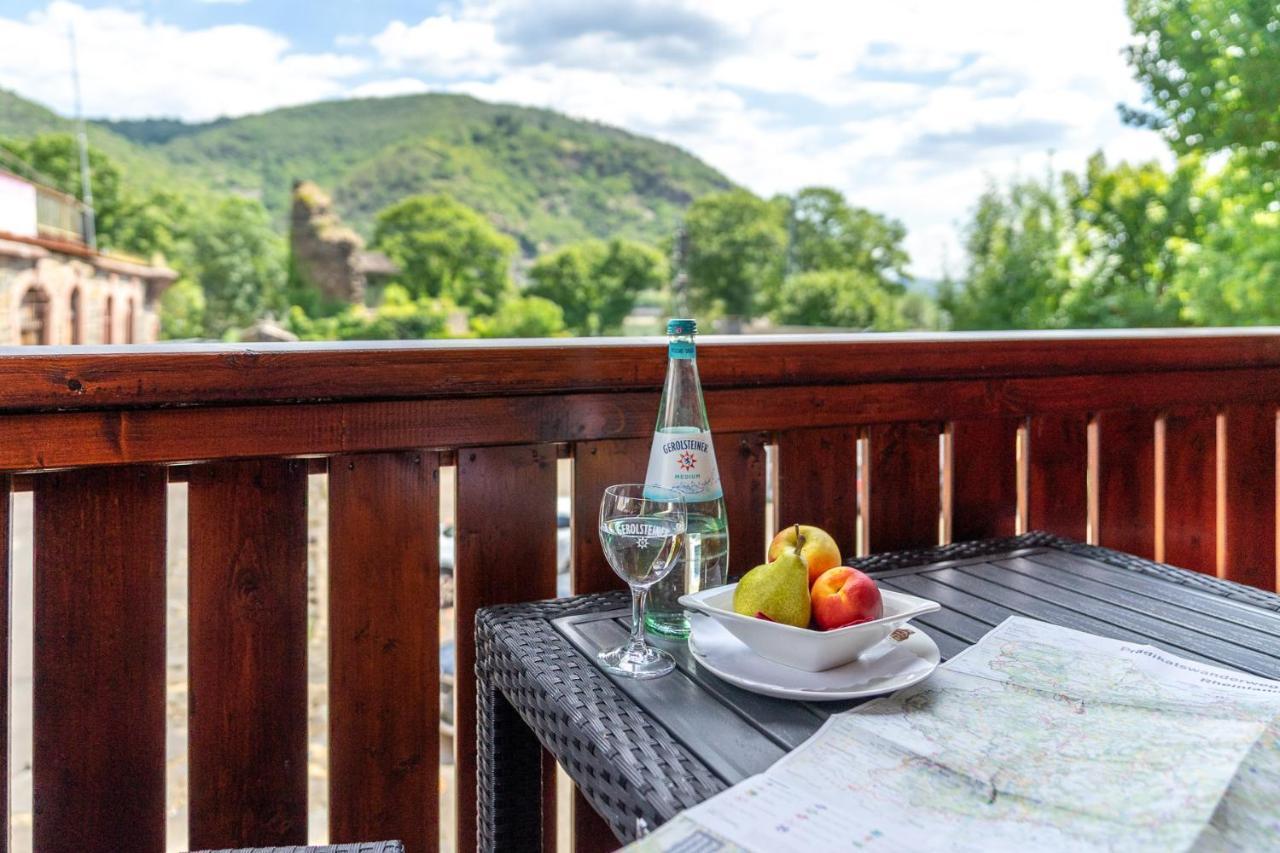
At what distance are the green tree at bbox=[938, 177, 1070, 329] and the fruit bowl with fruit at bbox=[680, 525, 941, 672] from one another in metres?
29.7

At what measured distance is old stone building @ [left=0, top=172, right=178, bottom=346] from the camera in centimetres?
1900

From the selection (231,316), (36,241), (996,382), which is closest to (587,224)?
(231,316)

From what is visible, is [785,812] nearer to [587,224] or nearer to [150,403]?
[150,403]

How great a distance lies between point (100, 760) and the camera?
1.00m

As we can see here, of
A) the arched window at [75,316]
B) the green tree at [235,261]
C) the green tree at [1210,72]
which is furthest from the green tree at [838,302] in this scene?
the arched window at [75,316]

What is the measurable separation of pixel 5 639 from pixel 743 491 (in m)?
0.87

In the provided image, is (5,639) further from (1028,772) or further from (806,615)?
(1028,772)

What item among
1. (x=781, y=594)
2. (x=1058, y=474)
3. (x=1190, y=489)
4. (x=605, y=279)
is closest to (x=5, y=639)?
(x=781, y=594)

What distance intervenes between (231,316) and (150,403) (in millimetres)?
43997

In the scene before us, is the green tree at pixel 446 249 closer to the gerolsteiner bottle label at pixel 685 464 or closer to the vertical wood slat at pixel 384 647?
the vertical wood slat at pixel 384 647

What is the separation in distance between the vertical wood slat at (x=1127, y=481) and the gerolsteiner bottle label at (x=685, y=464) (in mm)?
892

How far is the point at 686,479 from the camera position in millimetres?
962

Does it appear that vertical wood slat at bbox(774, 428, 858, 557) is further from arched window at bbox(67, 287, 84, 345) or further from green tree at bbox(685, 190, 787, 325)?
green tree at bbox(685, 190, 787, 325)

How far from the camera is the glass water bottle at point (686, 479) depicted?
96 cm
